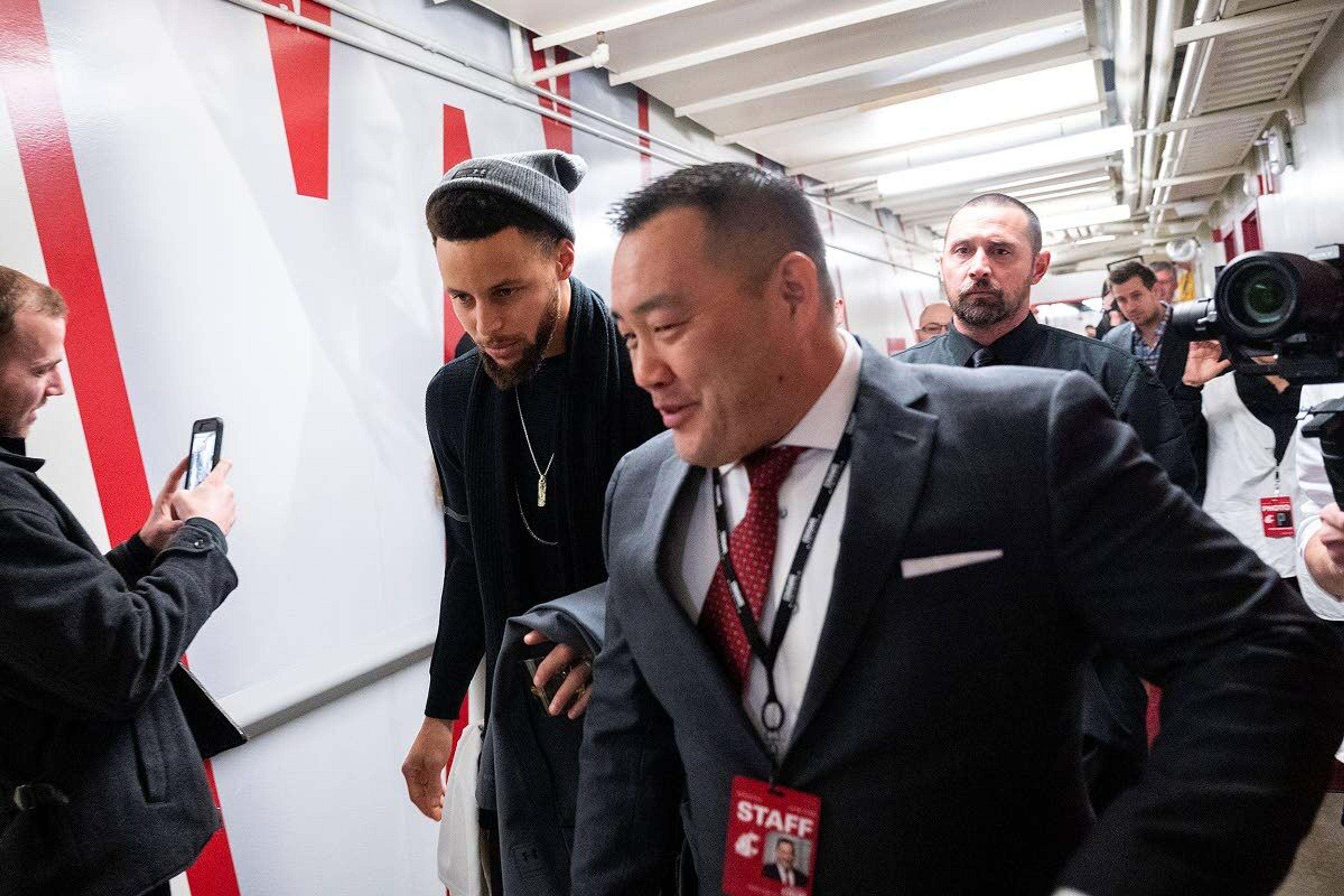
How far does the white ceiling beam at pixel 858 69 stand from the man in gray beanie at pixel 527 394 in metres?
3.29

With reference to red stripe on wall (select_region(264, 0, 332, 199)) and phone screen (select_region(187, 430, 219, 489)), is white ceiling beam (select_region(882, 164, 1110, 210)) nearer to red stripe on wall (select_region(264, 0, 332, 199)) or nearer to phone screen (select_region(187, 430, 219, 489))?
red stripe on wall (select_region(264, 0, 332, 199))

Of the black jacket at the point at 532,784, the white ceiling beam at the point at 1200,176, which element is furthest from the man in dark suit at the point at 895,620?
the white ceiling beam at the point at 1200,176

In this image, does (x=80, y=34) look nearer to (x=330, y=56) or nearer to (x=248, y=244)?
(x=248, y=244)

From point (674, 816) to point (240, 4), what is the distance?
248 centimetres

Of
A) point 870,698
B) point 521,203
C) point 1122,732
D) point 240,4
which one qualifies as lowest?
point 1122,732

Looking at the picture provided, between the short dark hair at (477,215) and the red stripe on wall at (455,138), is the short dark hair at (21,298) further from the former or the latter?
the red stripe on wall at (455,138)

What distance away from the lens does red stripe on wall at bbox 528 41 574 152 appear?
4094mm

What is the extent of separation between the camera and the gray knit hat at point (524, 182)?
162cm

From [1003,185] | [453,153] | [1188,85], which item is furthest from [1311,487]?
[1003,185]

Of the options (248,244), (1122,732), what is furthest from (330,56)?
(1122,732)

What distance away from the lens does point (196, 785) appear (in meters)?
1.79

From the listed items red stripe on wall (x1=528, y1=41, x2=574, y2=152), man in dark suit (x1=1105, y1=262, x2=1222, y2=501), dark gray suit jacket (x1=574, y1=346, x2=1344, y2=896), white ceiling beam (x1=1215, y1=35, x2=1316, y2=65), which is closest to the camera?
dark gray suit jacket (x1=574, y1=346, x2=1344, y2=896)

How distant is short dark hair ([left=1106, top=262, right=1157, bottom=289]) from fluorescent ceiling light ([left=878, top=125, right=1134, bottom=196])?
5.34 feet

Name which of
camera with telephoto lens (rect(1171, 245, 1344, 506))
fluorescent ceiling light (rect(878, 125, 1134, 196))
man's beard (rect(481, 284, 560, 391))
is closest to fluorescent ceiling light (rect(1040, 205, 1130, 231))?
fluorescent ceiling light (rect(878, 125, 1134, 196))
